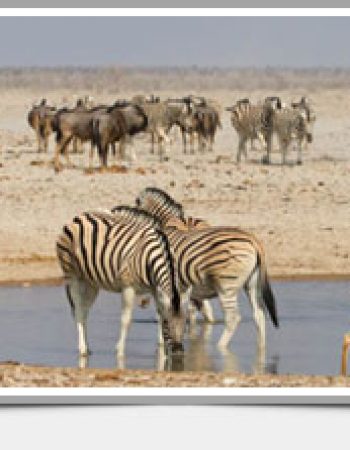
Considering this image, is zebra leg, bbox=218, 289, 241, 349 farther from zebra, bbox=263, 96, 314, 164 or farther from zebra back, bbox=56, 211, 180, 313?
zebra, bbox=263, 96, 314, 164

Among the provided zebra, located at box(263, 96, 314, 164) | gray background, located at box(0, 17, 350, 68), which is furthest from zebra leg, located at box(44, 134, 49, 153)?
zebra, located at box(263, 96, 314, 164)

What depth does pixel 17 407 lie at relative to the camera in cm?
1106

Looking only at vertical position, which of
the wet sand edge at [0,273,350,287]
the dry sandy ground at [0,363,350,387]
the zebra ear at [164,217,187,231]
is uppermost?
the zebra ear at [164,217,187,231]

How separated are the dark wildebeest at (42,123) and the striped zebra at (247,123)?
2392 millimetres

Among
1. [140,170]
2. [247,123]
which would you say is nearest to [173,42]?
[247,123]

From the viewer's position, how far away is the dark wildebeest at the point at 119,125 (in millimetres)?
23938

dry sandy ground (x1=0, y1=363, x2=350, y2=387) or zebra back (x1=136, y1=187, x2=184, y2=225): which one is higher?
zebra back (x1=136, y1=187, x2=184, y2=225)

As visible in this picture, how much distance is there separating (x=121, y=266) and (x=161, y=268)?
42 cm

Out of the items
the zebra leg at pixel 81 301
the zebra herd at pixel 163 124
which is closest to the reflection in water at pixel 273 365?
the zebra leg at pixel 81 301

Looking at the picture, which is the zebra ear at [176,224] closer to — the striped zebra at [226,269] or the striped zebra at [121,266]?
the striped zebra at [226,269]

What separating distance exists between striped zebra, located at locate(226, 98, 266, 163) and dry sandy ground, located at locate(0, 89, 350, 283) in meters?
0.24

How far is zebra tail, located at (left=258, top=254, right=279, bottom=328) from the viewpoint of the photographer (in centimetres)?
1291

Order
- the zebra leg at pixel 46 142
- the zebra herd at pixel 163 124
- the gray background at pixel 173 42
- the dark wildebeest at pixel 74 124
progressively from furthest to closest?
the gray background at pixel 173 42 < the zebra leg at pixel 46 142 < the dark wildebeest at pixel 74 124 < the zebra herd at pixel 163 124

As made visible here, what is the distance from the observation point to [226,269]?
13.2m
